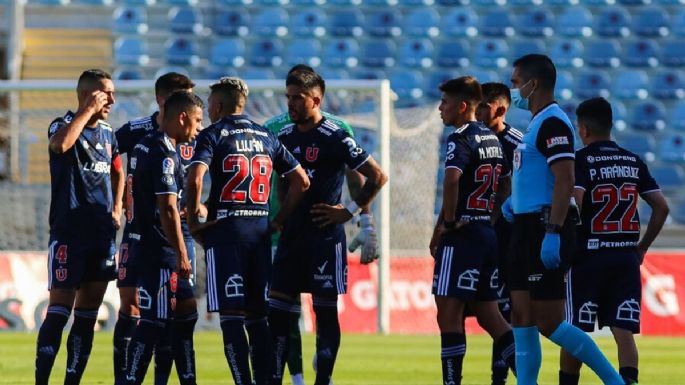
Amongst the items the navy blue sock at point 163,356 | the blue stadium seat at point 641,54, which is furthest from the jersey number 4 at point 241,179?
the blue stadium seat at point 641,54

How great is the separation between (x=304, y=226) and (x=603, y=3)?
1782 centimetres

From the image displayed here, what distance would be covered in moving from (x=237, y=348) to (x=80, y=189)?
1.74m

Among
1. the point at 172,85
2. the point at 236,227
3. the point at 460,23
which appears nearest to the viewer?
the point at 236,227

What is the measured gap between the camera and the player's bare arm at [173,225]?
26.5 feet

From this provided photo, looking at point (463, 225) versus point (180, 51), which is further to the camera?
point (180, 51)

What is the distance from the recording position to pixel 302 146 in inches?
361

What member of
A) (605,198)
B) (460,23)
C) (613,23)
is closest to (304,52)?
(460,23)

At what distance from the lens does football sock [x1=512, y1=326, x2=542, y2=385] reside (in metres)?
7.87

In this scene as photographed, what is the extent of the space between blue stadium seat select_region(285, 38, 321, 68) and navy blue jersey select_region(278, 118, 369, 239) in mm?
15584

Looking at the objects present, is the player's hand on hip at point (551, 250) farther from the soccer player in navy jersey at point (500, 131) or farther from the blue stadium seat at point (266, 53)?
the blue stadium seat at point (266, 53)

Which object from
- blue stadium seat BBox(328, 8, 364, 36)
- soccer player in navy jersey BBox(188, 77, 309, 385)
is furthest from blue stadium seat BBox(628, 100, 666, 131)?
soccer player in navy jersey BBox(188, 77, 309, 385)

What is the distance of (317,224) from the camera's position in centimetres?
916

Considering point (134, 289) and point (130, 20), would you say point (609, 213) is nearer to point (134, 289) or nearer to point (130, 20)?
point (134, 289)

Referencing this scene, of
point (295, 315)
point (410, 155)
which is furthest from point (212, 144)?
point (410, 155)
